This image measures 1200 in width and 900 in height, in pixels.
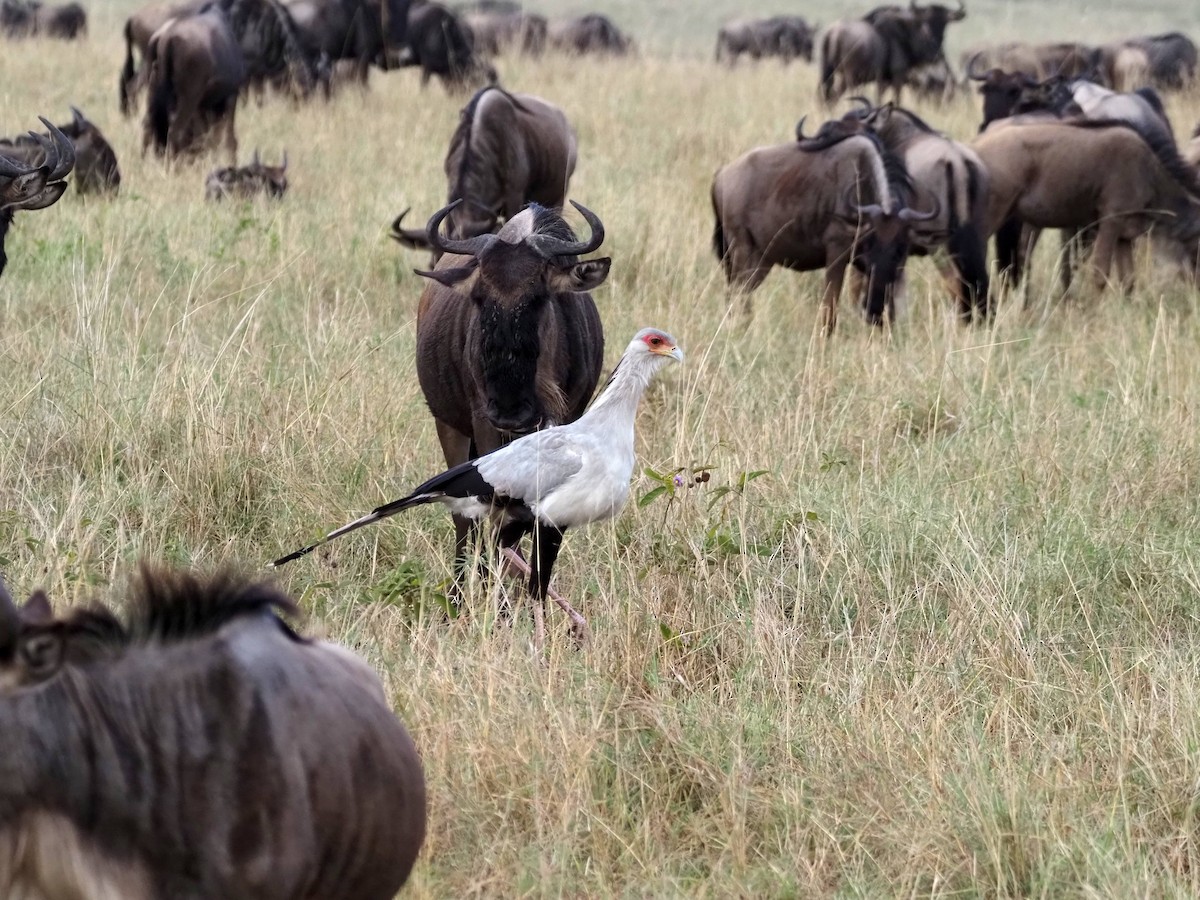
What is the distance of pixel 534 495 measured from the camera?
364 cm

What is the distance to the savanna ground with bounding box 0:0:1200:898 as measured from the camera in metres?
2.97

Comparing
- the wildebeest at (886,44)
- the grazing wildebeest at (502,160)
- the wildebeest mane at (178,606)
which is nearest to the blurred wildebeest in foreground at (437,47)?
the wildebeest at (886,44)

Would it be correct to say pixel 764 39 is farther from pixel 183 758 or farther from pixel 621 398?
pixel 183 758

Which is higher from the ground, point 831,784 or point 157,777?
point 157,777

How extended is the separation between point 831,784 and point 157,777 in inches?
59.6

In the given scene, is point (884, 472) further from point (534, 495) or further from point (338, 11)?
point (338, 11)

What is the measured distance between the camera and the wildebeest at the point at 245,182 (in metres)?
9.33

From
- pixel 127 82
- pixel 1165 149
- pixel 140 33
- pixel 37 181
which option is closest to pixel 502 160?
pixel 37 181

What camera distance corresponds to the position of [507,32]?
2509cm

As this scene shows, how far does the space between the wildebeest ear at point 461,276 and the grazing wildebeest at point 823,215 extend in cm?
330

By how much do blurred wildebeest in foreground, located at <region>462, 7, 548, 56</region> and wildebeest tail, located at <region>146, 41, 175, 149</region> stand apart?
975 centimetres

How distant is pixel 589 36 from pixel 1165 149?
18857mm

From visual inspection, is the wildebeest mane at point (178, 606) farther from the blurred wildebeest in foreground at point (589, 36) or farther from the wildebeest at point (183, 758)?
the blurred wildebeest in foreground at point (589, 36)

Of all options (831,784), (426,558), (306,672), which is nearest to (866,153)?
(426,558)
